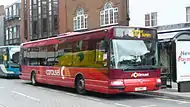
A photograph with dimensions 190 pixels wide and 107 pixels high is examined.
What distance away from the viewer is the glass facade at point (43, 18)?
147 ft

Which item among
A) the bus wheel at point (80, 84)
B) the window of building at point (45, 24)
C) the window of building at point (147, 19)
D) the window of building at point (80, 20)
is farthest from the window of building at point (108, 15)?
the bus wheel at point (80, 84)

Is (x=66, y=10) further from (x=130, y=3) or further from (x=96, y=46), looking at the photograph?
(x=96, y=46)

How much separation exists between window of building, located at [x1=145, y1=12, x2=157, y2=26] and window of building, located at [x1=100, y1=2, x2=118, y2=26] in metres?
4.53

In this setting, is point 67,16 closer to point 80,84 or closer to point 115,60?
point 80,84

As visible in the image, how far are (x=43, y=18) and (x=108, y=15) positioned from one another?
15860 mm

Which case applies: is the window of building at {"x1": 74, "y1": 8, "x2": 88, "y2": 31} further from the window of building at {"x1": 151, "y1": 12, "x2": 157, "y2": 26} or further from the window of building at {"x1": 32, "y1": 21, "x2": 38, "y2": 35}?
the window of building at {"x1": 32, "y1": 21, "x2": 38, "y2": 35}

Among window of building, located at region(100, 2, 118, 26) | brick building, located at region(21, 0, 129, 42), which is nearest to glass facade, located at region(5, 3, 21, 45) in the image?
brick building, located at region(21, 0, 129, 42)

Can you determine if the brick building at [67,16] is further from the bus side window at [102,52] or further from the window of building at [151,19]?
the bus side window at [102,52]

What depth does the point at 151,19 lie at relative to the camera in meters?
28.4

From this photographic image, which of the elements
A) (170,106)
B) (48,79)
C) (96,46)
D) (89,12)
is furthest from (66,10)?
(170,106)

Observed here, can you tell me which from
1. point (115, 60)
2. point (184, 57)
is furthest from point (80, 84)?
point (184, 57)

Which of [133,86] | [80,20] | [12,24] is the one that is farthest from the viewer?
[12,24]

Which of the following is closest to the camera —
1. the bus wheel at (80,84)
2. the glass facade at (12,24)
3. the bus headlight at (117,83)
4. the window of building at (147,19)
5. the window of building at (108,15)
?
the bus headlight at (117,83)

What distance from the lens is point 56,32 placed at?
145 ft
